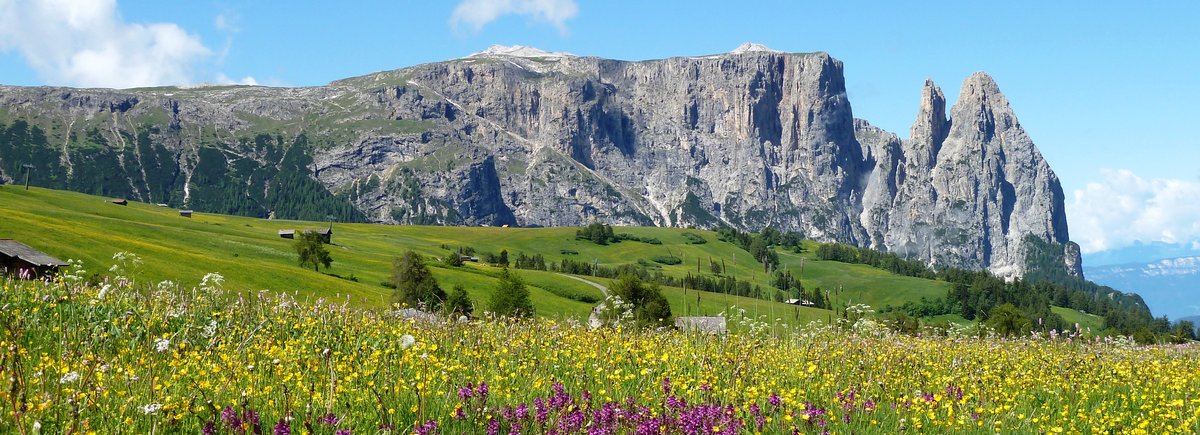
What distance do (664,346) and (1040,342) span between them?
9.93 meters

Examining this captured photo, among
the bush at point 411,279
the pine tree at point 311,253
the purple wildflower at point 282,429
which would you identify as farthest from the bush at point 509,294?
the purple wildflower at point 282,429

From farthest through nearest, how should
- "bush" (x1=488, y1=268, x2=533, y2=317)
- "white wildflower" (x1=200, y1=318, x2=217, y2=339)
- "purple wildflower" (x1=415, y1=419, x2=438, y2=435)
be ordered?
"bush" (x1=488, y1=268, x2=533, y2=317), "white wildflower" (x1=200, y1=318, x2=217, y2=339), "purple wildflower" (x1=415, y1=419, x2=438, y2=435)

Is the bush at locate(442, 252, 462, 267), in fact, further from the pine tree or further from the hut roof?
the hut roof

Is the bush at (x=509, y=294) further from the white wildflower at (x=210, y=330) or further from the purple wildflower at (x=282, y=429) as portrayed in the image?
the purple wildflower at (x=282, y=429)

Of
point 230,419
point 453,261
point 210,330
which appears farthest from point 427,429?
point 453,261

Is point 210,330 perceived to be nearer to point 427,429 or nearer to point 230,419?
point 230,419

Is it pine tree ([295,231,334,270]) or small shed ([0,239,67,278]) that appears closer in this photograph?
small shed ([0,239,67,278])

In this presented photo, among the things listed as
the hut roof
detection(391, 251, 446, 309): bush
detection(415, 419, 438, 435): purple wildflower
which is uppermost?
detection(415, 419, 438, 435): purple wildflower

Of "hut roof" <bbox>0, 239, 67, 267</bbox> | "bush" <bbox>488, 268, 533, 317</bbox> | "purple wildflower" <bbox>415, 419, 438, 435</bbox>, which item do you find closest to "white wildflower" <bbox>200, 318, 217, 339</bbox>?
"purple wildflower" <bbox>415, 419, 438, 435</bbox>

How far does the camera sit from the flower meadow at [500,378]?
734 centimetres

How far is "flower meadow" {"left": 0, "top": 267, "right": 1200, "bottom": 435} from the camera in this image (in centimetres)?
734

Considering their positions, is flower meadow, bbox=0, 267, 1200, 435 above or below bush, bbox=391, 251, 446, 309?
above

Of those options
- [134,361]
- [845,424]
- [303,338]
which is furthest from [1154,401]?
[134,361]

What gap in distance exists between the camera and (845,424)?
8.70 metres
